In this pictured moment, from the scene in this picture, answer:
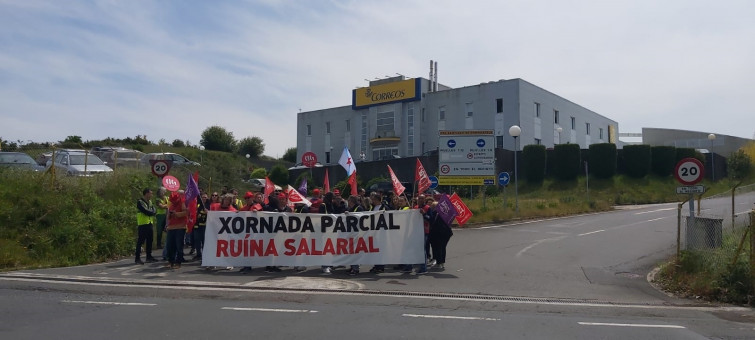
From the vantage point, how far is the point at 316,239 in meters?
13.4

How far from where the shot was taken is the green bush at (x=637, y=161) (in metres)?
43.7

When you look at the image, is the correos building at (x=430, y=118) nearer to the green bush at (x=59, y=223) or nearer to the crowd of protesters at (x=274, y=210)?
the green bush at (x=59, y=223)

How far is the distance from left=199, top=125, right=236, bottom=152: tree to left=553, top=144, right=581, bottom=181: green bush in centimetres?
4078

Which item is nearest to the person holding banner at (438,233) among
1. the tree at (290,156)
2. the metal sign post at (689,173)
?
the metal sign post at (689,173)

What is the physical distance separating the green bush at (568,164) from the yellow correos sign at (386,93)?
1717 cm

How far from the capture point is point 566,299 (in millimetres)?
10672

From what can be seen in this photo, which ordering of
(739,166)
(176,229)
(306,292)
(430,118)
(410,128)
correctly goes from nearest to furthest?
(306,292)
(176,229)
(739,166)
(430,118)
(410,128)

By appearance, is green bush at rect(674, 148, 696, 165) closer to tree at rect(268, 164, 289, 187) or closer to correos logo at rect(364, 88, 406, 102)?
correos logo at rect(364, 88, 406, 102)

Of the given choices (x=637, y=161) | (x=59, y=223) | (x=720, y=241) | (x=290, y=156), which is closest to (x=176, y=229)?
(x=59, y=223)

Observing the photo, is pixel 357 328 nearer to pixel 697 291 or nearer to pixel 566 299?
pixel 566 299

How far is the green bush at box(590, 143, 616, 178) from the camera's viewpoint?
43.9 m

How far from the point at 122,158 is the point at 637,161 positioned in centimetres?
3403

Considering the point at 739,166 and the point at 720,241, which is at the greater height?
the point at 739,166

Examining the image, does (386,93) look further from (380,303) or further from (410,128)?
(380,303)
